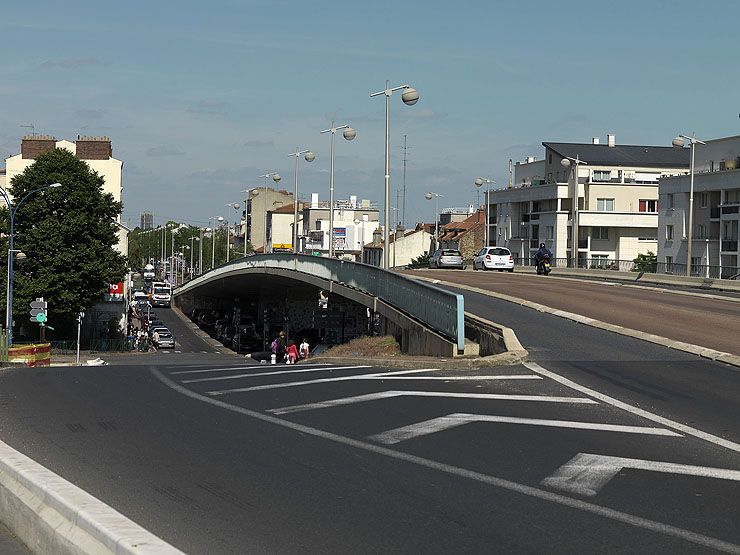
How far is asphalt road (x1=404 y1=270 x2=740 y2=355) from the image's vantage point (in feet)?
77.9

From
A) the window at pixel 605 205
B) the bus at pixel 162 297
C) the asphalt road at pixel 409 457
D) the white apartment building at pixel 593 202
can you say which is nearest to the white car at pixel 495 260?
the white apartment building at pixel 593 202

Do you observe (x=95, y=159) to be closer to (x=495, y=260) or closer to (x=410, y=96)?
(x=495, y=260)

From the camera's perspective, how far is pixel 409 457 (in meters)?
9.65

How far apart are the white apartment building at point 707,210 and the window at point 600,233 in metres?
17.2

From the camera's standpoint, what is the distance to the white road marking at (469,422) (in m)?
10.9

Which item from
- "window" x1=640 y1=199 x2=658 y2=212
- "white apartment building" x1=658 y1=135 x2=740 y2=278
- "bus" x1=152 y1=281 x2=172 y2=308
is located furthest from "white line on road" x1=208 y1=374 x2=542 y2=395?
"bus" x1=152 y1=281 x2=172 y2=308

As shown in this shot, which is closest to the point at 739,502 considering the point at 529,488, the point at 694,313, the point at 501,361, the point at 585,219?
the point at 529,488

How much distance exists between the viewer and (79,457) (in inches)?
396

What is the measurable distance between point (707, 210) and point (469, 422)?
7712cm

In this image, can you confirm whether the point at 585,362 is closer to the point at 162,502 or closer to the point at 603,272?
the point at 162,502

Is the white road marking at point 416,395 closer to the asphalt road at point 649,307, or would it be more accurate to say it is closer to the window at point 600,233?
the asphalt road at point 649,307

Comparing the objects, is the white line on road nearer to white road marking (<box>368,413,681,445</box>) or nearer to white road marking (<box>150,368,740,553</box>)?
white road marking (<box>150,368,740,553</box>)

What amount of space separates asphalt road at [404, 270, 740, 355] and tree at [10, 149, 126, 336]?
1019 inches

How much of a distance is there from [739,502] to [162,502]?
4.32 meters
